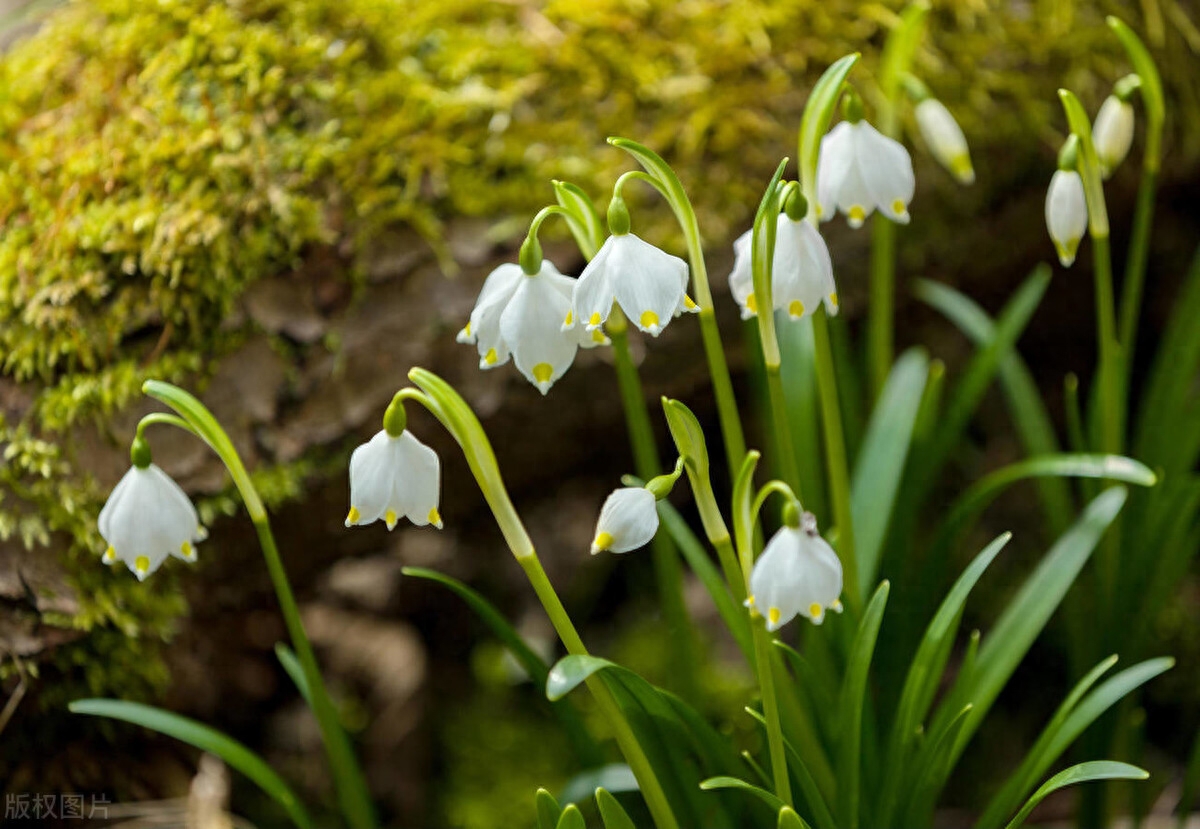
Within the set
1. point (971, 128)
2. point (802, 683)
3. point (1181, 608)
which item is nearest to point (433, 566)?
point (802, 683)

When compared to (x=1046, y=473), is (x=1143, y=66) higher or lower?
higher

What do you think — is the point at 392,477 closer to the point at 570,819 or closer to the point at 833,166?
the point at 570,819

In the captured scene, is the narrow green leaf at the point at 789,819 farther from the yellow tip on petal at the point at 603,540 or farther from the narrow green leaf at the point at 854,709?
the yellow tip on petal at the point at 603,540

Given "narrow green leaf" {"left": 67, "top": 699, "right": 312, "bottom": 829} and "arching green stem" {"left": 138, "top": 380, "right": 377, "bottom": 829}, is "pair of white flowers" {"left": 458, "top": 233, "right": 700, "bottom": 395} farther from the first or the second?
"narrow green leaf" {"left": 67, "top": 699, "right": 312, "bottom": 829}

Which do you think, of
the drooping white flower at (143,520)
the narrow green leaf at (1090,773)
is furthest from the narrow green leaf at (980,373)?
the drooping white flower at (143,520)

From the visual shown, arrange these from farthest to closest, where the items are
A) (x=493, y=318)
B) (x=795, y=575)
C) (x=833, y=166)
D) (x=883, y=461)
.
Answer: (x=883, y=461)
(x=833, y=166)
(x=493, y=318)
(x=795, y=575)

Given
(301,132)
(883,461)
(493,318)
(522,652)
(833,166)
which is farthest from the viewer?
(301,132)

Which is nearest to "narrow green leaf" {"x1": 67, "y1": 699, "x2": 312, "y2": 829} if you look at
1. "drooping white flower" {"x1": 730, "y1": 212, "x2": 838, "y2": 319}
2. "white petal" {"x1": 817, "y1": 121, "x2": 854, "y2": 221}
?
"drooping white flower" {"x1": 730, "y1": 212, "x2": 838, "y2": 319}

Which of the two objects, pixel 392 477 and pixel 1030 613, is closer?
pixel 392 477

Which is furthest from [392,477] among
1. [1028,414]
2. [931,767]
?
[1028,414]
